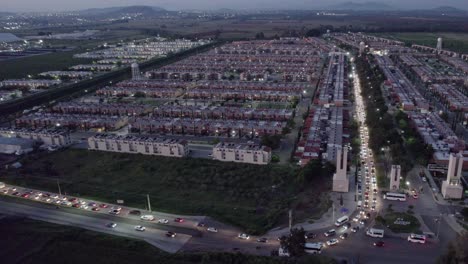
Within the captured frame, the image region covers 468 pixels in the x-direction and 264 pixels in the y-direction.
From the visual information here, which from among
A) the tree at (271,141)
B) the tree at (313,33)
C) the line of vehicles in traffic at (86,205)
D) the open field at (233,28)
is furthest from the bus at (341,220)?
the open field at (233,28)

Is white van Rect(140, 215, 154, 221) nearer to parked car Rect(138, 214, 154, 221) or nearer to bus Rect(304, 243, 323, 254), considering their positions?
parked car Rect(138, 214, 154, 221)

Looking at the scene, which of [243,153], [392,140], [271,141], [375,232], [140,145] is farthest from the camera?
[140,145]

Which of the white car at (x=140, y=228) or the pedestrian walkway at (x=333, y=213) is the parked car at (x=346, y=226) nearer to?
the pedestrian walkway at (x=333, y=213)

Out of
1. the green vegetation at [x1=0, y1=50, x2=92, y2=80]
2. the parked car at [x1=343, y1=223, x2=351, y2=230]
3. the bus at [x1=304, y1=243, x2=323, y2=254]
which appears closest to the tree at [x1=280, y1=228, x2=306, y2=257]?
the bus at [x1=304, y1=243, x2=323, y2=254]

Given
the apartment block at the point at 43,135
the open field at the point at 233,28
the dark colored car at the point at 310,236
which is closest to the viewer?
the dark colored car at the point at 310,236

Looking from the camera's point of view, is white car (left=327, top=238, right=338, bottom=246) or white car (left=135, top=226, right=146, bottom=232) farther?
white car (left=135, top=226, right=146, bottom=232)

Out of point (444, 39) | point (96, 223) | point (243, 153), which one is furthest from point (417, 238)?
point (444, 39)

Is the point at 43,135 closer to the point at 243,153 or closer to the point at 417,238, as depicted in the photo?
the point at 243,153
